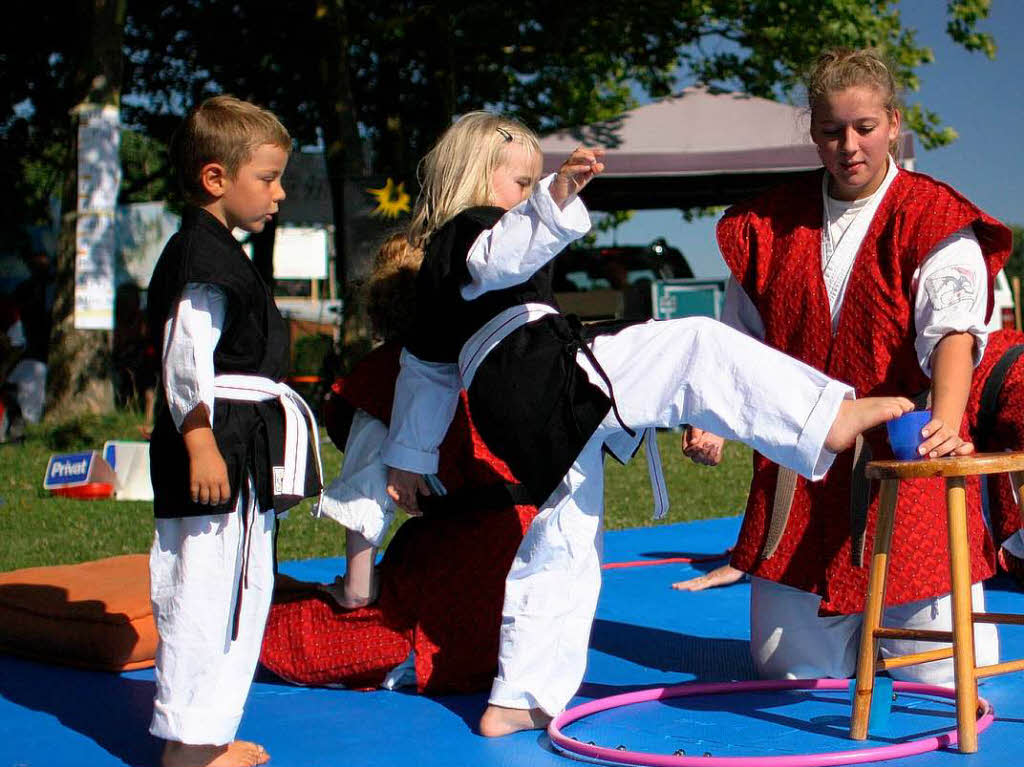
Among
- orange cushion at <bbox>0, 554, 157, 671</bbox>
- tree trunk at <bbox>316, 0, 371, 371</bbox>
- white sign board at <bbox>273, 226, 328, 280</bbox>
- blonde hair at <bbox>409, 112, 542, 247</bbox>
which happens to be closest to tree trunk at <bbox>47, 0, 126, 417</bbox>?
tree trunk at <bbox>316, 0, 371, 371</bbox>

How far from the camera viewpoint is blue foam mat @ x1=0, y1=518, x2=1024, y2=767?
278 cm

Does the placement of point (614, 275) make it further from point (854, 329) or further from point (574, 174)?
point (574, 174)

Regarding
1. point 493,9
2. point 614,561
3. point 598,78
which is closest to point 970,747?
point 614,561

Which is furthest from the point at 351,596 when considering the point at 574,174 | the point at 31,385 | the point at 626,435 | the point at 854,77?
the point at 31,385

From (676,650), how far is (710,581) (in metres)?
0.98

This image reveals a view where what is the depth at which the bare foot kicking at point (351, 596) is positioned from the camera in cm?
353

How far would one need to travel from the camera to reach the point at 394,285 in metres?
3.54

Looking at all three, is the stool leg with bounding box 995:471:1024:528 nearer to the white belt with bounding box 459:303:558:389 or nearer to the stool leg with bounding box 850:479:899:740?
the stool leg with bounding box 850:479:899:740

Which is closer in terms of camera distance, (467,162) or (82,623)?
(467,162)

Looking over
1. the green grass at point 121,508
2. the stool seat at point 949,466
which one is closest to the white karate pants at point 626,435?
the stool seat at point 949,466

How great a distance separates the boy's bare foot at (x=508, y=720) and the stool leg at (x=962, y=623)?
0.92 m

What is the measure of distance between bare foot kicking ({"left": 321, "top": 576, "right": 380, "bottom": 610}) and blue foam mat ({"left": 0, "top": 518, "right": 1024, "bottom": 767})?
0.25 metres

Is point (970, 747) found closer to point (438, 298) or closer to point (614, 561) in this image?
point (438, 298)

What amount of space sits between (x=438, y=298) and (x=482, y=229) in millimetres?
228
